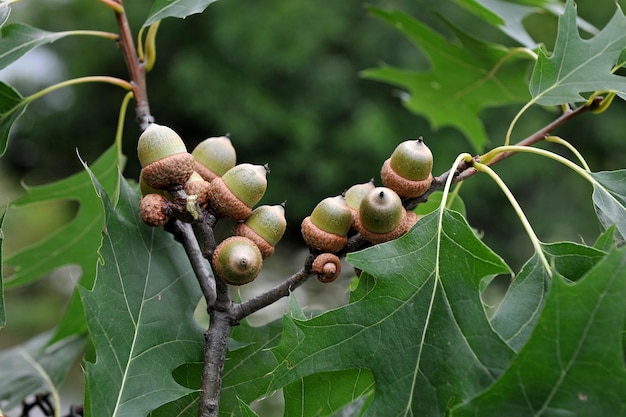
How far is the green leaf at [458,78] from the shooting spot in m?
1.48

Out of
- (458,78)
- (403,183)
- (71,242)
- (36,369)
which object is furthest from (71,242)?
(458,78)

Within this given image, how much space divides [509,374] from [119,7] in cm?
75

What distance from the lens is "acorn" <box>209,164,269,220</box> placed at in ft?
2.42

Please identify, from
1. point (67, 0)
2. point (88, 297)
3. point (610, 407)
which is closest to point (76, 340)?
point (88, 297)

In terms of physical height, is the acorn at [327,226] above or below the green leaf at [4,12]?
below

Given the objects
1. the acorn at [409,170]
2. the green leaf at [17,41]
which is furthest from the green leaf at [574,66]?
the green leaf at [17,41]

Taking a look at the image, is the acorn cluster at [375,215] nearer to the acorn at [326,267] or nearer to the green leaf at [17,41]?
the acorn at [326,267]

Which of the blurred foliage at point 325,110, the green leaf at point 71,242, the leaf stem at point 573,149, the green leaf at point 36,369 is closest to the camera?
the leaf stem at point 573,149

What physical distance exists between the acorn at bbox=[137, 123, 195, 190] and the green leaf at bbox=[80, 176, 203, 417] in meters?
0.07

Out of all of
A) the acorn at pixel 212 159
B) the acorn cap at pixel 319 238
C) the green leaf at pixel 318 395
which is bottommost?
the green leaf at pixel 318 395

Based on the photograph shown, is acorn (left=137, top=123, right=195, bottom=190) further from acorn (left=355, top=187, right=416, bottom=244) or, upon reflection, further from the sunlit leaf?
the sunlit leaf

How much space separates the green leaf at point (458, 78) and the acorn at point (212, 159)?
2.35 ft

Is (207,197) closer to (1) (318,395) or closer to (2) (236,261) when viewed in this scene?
(2) (236,261)

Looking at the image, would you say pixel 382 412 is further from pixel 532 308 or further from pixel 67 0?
pixel 67 0
